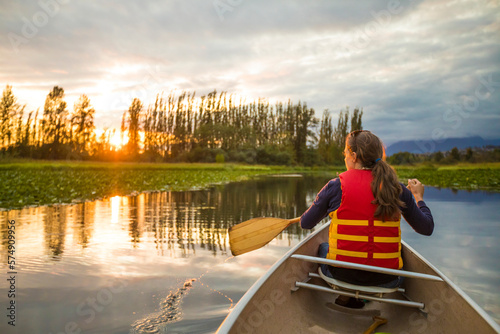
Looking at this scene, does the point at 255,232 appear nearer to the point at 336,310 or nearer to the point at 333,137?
the point at 336,310

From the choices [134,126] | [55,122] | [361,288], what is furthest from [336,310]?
[134,126]

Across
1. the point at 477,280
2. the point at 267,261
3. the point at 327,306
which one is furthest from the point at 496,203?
the point at 327,306

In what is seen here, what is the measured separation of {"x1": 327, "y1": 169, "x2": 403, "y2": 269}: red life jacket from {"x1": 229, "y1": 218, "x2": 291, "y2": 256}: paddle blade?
108 cm

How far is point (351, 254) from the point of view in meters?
2.16

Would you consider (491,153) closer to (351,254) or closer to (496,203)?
(496,203)

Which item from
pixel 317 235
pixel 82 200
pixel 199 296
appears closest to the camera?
pixel 199 296

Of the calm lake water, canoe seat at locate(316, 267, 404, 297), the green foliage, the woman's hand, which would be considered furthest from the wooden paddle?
the green foliage

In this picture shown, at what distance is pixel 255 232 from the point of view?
326 cm

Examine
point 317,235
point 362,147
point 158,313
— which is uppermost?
point 362,147

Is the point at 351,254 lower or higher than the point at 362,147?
lower

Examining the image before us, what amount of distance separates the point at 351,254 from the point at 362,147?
674mm

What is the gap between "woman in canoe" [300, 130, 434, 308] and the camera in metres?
2.08

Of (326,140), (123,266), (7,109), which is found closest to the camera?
(123,266)

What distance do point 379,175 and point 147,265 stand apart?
2693 mm
